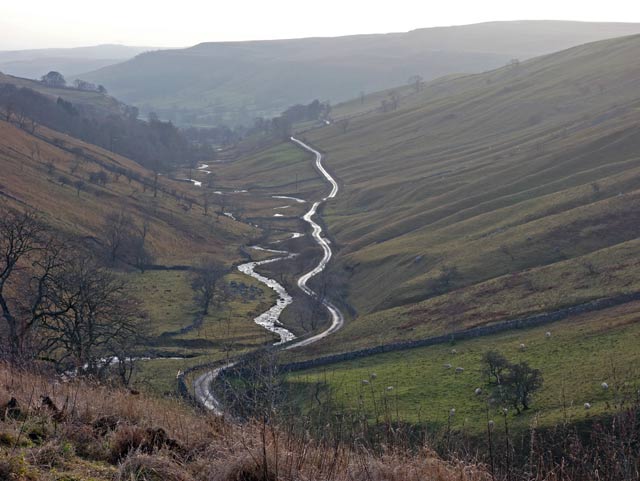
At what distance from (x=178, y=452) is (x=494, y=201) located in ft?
371

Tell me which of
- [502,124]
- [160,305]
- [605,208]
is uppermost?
[502,124]

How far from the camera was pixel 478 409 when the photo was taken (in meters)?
41.0

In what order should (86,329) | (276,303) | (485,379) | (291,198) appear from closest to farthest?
(86,329), (485,379), (276,303), (291,198)

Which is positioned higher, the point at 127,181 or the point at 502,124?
the point at 502,124

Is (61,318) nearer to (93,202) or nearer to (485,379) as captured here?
(485,379)

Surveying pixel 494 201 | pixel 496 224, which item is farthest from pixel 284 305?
pixel 494 201

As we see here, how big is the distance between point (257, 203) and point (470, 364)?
416 feet

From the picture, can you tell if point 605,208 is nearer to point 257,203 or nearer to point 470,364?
point 470,364

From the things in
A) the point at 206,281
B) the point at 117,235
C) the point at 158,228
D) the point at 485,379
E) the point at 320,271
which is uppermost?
the point at 485,379

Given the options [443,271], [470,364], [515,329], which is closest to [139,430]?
[470,364]

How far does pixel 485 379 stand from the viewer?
46594 millimetres

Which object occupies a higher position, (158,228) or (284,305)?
(158,228)

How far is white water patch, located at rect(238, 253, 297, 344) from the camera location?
275 ft

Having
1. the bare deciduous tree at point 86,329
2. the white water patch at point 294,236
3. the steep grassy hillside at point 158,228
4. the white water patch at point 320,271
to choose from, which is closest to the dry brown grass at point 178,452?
the bare deciduous tree at point 86,329
